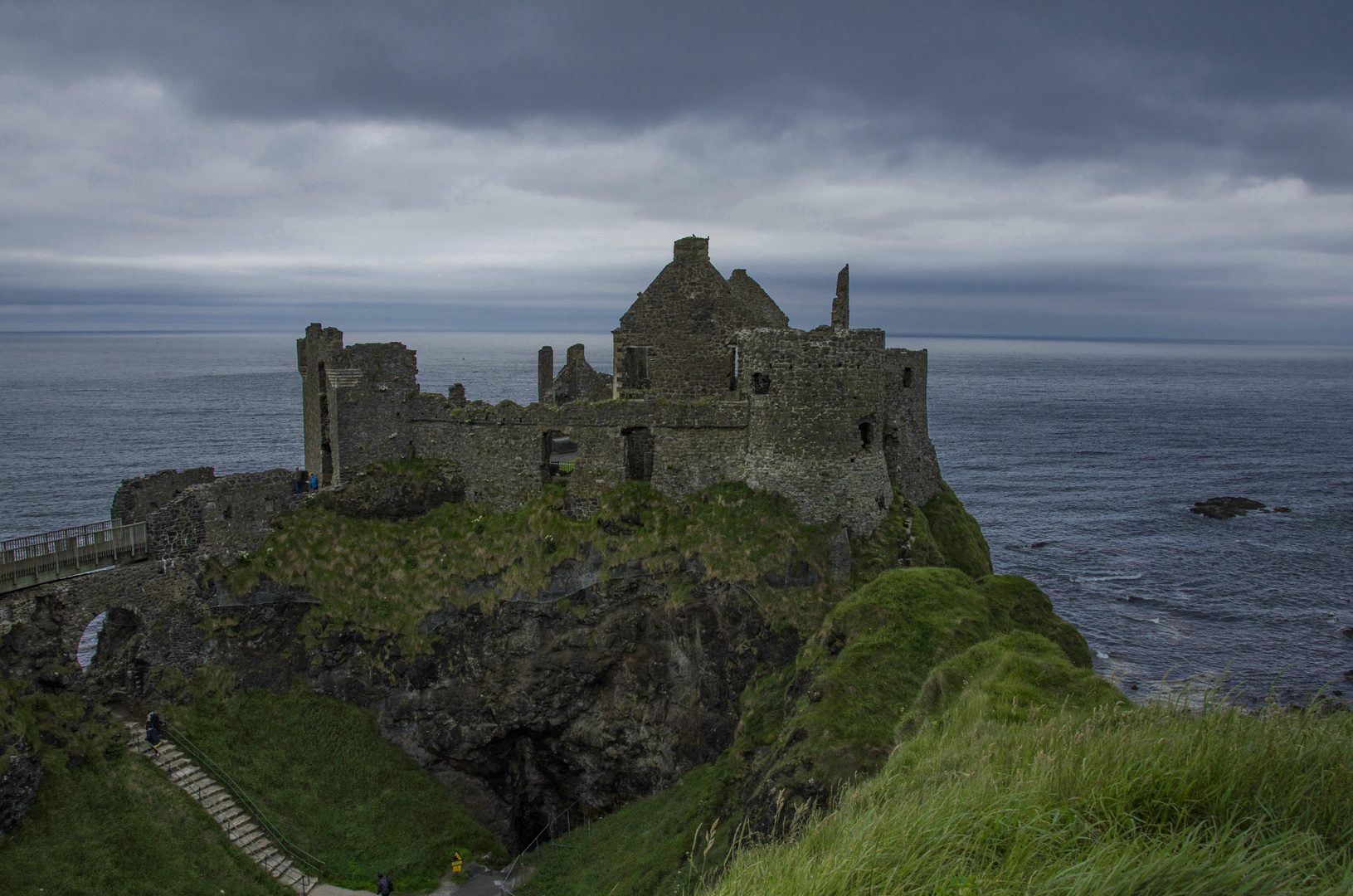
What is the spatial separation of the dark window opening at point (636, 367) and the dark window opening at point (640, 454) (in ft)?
10.7

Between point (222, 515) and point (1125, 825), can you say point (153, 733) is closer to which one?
point (222, 515)

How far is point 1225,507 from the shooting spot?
3250 inches

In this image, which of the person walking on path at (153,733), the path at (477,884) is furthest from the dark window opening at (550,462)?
the person walking on path at (153,733)

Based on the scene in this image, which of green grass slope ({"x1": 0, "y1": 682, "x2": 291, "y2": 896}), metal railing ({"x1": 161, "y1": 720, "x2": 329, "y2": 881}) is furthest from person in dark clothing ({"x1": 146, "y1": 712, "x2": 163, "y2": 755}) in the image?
green grass slope ({"x1": 0, "y1": 682, "x2": 291, "y2": 896})

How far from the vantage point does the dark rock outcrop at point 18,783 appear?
2348 cm

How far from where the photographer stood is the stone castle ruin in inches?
1224

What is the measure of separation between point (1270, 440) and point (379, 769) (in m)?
135

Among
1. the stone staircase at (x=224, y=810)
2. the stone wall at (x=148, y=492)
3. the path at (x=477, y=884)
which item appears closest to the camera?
the stone staircase at (x=224, y=810)

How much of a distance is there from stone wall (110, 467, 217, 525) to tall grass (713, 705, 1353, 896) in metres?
32.0

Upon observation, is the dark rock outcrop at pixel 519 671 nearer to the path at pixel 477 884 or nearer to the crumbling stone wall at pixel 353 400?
the path at pixel 477 884

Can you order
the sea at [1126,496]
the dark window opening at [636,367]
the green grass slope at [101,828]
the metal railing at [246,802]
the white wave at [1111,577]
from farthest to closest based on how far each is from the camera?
the white wave at [1111,577]
the sea at [1126,496]
the dark window opening at [636,367]
the metal railing at [246,802]
the green grass slope at [101,828]

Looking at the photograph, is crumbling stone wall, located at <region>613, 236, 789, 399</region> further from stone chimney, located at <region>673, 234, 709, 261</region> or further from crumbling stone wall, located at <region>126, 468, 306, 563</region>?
crumbling stone wall, located at <region>126, 468, 306, 563</region>

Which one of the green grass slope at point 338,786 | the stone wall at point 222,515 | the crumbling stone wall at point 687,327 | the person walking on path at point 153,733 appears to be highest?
the crumbling stone wall at point 687,327

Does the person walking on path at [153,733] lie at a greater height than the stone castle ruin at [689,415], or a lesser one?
lesser
